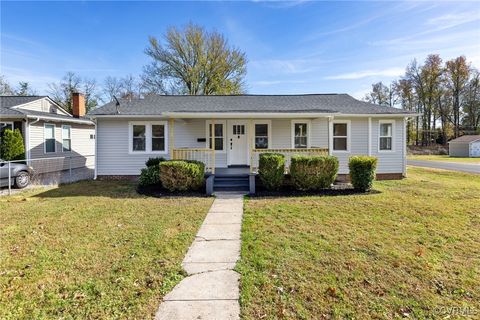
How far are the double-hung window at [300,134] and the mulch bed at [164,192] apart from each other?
5186 millimetres

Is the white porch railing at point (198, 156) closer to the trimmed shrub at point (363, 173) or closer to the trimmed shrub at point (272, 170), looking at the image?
the trimmed shrub at point (272, 170)

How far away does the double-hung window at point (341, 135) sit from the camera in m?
12.0

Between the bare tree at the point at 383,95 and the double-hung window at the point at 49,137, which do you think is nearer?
the double-hung window at the point at 49,137

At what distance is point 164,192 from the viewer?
29.7ft

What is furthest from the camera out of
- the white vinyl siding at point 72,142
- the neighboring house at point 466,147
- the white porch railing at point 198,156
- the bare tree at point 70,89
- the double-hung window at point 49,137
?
the neighboring house at point 466,147

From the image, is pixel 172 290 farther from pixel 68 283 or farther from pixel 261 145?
pixel 261 145

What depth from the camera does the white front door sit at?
39.9 feet

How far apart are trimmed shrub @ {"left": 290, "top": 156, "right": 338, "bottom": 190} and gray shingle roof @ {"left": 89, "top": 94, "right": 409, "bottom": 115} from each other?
11.1 feet

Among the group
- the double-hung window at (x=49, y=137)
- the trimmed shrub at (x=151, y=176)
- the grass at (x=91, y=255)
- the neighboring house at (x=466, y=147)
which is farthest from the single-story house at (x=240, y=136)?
the neighboring house at (x=466, y=147)

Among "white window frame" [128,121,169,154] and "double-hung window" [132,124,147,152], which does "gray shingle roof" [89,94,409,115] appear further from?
"double-hung window" [132,124,147,152]

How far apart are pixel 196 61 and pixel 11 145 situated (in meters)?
17.1

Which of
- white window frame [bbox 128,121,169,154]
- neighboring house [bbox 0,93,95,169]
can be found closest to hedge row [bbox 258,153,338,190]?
white window frame [bbox 128,121,169,154]

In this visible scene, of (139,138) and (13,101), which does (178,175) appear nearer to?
(139,138)

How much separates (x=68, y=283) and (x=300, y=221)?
4309 millimetres
